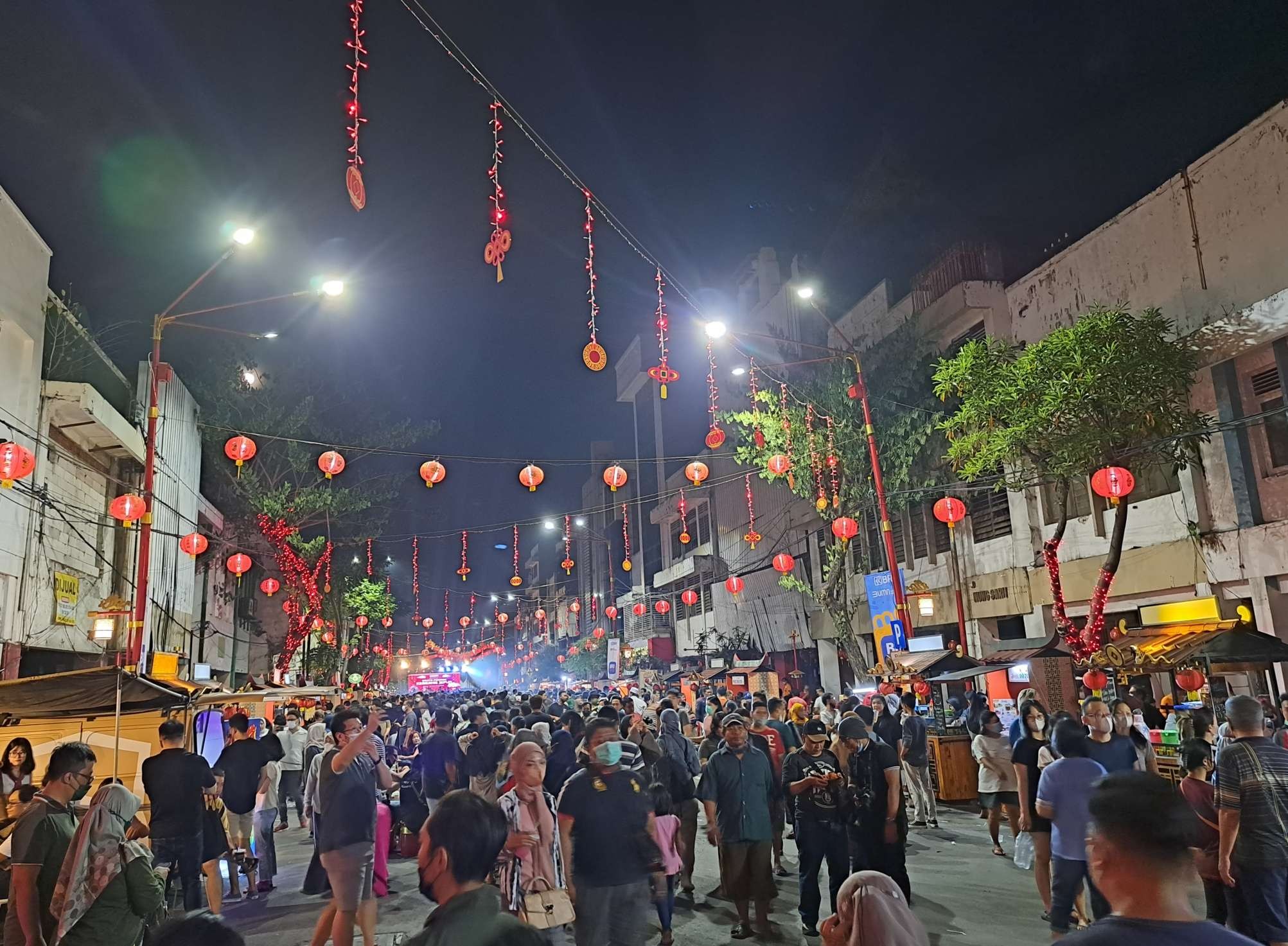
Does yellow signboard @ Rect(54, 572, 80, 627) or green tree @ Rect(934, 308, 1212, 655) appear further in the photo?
yellow signboard @ Rect(54, 572, 80, 627)

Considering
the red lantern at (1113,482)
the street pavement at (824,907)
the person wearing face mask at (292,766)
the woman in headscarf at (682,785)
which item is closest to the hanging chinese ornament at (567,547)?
the person wearing face mask at (292,766)

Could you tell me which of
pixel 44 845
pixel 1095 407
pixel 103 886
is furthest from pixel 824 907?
pixel 1095 407

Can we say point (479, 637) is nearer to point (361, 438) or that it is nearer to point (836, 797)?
point (361, 438)

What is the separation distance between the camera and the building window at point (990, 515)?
2291 centimetres

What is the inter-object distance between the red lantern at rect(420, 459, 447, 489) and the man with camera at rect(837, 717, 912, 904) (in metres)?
15.4

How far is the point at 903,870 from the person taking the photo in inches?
303

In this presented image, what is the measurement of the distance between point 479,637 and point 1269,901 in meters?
141

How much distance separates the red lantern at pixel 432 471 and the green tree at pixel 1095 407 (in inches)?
489

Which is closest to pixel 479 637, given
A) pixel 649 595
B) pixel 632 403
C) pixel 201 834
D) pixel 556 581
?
pixel 556 581

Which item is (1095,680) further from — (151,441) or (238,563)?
(238,563)

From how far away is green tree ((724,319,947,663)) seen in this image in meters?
23.2

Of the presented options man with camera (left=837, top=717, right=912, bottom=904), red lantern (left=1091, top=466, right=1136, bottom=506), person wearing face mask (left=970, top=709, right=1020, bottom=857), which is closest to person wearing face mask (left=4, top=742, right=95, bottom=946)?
man with camera (left=837, top=717, right=912, bottom=904)

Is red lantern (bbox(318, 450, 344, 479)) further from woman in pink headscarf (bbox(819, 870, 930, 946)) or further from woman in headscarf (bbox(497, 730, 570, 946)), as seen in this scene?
woman in pink headscarf (bbox(819, 870, 930, 946))

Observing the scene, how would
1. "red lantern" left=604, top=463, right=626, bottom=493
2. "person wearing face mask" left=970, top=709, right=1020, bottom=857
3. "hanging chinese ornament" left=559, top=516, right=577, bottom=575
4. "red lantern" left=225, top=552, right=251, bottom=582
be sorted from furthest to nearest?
"hanging chinese ornament" left=559, top=516, right=577, bottom=575 < "red lantern" left=225, top=552, right=251, bottom=582 < "red lantern" left=604, top=463, right=626, bottom=493 < "person wearing face mask" left=970, top=709, right=1020, bottom=857
